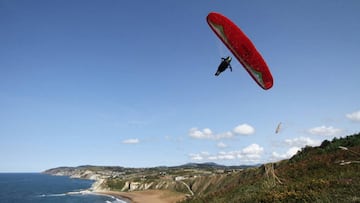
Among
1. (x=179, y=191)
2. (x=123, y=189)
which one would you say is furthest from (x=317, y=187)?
(x=123, y=189)

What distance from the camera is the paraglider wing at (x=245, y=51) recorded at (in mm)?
15508

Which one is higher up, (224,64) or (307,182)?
(224,64)

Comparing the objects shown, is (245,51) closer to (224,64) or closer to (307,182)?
(224,64)

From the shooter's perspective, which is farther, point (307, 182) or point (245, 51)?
point (245, 51)

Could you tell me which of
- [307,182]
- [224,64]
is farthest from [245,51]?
[307,182]

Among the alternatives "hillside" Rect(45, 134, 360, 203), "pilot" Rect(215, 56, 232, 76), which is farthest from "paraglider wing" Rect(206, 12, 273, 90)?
"hillside" Rect(45, 134, 360, 203)

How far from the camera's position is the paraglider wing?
15508 millimetres

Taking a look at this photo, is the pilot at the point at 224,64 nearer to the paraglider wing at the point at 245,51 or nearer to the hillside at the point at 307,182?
the paraglider wing at the point at 245,51

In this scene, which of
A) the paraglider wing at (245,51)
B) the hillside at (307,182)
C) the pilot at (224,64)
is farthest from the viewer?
the pilot at (224,64)

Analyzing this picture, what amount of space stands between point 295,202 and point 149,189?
103930 mm

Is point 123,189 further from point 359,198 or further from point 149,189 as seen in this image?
point 359,198

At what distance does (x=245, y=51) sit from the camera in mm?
15750

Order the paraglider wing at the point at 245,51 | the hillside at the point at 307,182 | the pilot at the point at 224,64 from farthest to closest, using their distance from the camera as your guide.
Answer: the pilot at the point at 224,64
the paraglider wing at the point at 245,51
the hillside at the point at 307,182

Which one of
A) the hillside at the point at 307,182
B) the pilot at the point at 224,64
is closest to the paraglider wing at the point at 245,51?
the pilot at the point at 224,64
